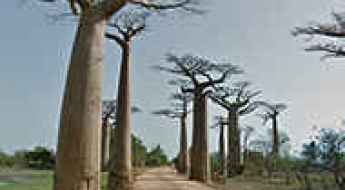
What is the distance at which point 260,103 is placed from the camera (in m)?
29.5

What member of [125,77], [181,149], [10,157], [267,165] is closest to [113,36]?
[125,77]

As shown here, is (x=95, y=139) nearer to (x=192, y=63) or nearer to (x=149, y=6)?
(x=149, y=6)

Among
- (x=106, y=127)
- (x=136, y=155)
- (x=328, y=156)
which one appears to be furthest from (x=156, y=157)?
(x=328, y=156)

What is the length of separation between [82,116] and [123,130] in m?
7.27

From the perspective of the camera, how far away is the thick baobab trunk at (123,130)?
1242 cm

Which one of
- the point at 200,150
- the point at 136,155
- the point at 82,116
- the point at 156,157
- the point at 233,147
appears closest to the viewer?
the point at 82,116

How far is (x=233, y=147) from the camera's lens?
95.4 ft

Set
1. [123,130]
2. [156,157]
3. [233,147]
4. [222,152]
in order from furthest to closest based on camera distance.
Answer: [156,157] < [222,152] < [233,147] < [123,130]

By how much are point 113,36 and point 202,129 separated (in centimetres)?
914

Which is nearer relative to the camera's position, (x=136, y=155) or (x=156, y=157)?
(x=136, y=155)

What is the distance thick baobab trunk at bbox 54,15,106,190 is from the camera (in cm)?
529

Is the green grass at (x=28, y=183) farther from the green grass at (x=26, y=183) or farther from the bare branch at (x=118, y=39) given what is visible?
the bare branch at (x=118, y=39)

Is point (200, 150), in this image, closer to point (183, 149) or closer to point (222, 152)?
point (222, 152)

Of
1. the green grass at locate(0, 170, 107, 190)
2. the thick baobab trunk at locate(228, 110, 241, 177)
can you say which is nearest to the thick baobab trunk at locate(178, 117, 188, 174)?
the thick baobab trunk at locate(228, 110, 241, 177)
